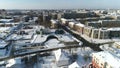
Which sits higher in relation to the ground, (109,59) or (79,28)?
(109,59)

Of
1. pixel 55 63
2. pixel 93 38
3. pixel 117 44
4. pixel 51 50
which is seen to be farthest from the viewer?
pixel 93 38

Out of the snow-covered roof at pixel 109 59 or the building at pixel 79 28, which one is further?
the building at pixel 79 28

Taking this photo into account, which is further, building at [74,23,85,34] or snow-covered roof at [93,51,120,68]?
building at [74,23,85,34]

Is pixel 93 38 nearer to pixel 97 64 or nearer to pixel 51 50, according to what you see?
pixel 51 50

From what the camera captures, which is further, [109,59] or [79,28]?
[79,28]

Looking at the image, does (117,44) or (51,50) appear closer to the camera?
(51,50)

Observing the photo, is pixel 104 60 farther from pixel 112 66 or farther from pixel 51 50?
pixel 51 50

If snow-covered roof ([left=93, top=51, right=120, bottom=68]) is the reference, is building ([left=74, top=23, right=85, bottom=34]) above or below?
below

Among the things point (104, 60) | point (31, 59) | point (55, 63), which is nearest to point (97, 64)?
point (104, 60)

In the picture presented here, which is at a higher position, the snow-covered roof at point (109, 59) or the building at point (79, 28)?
the snow-covered roof at point (109, 59)

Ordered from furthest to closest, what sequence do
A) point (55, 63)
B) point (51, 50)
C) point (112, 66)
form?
1. point (51, 50)
2. point (55, 63)
3. point (112, 66)

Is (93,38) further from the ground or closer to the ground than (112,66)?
closer to the ground
